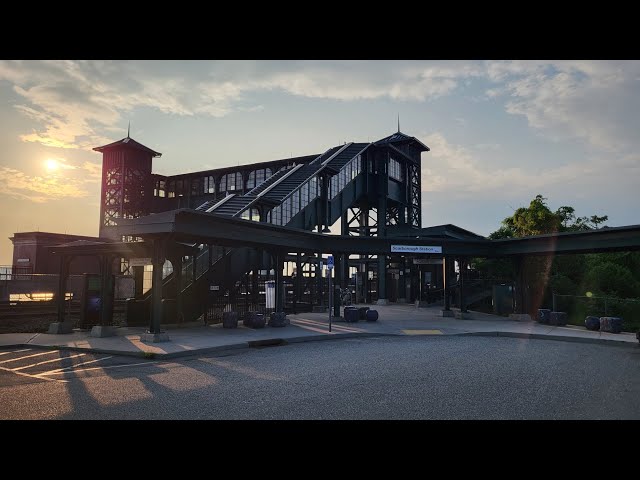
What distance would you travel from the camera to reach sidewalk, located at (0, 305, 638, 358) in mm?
14594

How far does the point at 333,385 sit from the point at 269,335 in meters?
8.81

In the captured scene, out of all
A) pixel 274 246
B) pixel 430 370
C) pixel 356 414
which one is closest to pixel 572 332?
pixel 430 370

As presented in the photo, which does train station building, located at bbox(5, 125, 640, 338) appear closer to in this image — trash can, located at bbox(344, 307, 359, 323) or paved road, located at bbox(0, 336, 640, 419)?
trash can, located at bbox(344, 307, 359, 323)

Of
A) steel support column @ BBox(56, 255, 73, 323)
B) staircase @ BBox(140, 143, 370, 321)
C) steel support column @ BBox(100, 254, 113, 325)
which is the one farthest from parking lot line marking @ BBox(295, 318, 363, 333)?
steel support column @ BBox(56, 255, 73, 323)

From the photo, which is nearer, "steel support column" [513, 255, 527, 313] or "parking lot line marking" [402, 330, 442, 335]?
"parking lot line marking" [402, 330, 442, 335]

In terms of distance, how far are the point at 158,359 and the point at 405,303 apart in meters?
32.3

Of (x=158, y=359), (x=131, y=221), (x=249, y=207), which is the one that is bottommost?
(x=158, y=359)

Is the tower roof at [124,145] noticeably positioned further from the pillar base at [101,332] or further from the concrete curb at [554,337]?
the concrete curb at [554,337]

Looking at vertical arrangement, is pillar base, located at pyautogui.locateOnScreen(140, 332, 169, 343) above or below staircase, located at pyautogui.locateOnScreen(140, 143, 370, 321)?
below

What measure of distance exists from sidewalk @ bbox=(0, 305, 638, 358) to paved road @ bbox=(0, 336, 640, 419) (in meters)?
1.01

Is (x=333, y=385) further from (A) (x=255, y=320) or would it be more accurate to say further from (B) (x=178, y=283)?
(B) (x=178, y=283)
